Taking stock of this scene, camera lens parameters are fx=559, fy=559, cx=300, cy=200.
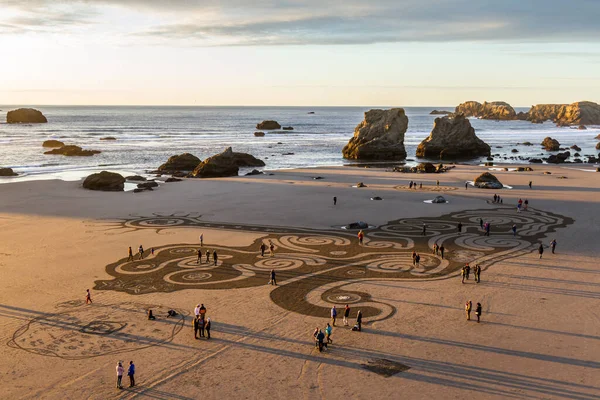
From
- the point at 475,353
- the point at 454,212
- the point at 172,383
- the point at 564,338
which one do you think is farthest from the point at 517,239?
the point at 172,383

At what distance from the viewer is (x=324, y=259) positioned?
1758 inches

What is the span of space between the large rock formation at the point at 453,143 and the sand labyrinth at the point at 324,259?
88730mm

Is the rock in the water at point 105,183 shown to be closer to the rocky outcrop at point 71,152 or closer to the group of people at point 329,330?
the group of people at point 329,330

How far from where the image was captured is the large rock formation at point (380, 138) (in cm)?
14175

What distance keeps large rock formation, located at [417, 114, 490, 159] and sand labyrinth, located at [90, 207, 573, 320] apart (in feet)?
291

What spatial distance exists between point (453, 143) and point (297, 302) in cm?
12337

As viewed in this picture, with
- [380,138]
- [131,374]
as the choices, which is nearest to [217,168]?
[380,138]

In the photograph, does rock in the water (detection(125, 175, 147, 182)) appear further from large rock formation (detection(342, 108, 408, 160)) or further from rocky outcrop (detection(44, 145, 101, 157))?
large rock formation (detection(342, 108, 408, 160))

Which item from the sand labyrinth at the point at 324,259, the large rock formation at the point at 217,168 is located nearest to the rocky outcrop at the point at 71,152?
the large rock formation at the point at 217,168

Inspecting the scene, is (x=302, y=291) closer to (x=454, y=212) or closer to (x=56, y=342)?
(x=56, y=342)

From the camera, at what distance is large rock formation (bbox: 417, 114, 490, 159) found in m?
148

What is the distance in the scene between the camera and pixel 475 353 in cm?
2769

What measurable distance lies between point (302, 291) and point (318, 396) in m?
13.5

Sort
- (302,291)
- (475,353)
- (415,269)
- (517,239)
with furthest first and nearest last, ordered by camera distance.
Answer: (517,239) < (415,269) < (302,291) < (475,353)
